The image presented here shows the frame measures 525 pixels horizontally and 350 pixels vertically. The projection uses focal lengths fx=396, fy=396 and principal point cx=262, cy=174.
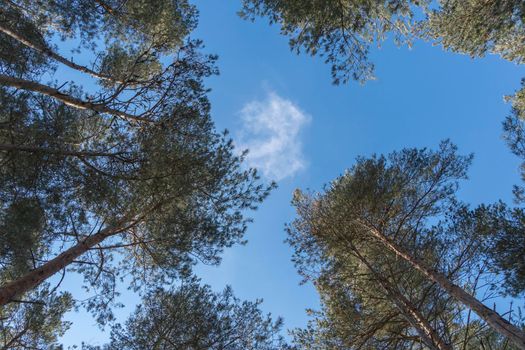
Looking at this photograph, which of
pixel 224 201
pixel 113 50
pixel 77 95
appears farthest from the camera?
pixel 113 50

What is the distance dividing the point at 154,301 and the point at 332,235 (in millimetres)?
4746

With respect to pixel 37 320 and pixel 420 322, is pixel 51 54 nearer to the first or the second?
pixel 37 320

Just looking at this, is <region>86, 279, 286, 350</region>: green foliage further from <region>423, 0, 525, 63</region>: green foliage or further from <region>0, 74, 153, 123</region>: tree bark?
<region>423, 0, 525, 63</region>: green foliage

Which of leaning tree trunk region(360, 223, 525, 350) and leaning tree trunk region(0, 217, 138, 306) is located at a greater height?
leaning tree trunk region(0, 217, 138, 306)

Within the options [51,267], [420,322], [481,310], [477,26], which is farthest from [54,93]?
[477,26]

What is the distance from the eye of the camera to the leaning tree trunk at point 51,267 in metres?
5.71

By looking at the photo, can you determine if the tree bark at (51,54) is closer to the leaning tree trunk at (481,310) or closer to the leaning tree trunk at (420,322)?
the leaning tree trunk at (420,322)

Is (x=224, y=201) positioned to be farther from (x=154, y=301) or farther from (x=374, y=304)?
(x=374, y=304)

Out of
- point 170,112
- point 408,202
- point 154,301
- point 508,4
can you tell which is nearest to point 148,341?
point 154,301

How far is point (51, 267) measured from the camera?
267 inches

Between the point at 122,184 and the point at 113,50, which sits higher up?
the point at 113,50

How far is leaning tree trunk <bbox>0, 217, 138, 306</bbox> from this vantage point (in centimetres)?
571

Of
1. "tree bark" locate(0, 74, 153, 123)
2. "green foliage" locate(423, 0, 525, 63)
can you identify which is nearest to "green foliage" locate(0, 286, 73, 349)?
"tree bark" locate(0, 74, 153, 123)

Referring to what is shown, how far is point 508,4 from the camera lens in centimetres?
852
